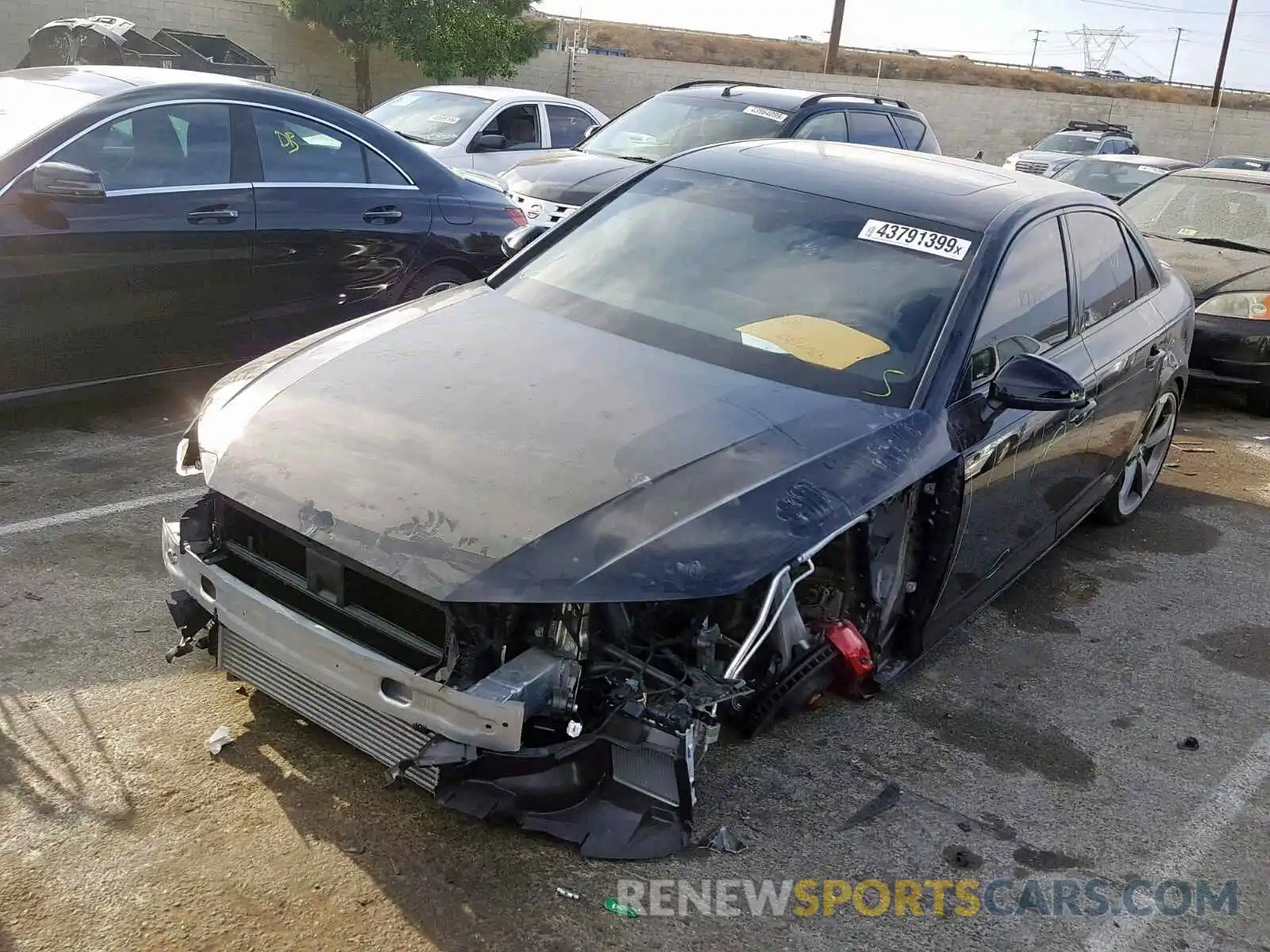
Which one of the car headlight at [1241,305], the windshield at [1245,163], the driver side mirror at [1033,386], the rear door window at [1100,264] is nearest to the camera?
the driver side mirror at [1033,386]

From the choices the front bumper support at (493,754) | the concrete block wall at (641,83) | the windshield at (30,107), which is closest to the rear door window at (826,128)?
the windshield at (30,107)

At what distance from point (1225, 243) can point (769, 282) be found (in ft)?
21.4

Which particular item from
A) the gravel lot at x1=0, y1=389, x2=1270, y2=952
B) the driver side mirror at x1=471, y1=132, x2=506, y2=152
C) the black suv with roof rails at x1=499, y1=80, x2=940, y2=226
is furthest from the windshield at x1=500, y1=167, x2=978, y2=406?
the driver side mirror at x1=471, y1=132, x2=506, y2=152

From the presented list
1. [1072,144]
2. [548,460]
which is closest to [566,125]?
[548,460]

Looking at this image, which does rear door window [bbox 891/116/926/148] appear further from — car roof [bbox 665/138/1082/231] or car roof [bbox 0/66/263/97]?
car roof [bbox 0/66/263/97]

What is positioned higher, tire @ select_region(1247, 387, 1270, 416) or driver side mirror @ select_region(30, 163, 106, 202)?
driver side mirror @ select_region(30, 163, 106, 202)

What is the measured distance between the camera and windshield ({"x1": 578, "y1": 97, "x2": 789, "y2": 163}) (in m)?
10.1

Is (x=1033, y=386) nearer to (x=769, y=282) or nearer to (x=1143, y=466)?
(x=769, y=282)

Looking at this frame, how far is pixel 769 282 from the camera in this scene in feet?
13.4

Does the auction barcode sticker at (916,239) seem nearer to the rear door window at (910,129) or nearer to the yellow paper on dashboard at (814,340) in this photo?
the yellow paper on dashboard at (814,340)

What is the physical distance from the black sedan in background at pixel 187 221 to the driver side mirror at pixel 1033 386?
3.83 metres

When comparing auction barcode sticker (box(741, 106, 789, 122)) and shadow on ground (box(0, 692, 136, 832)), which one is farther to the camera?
auction barcode sticker (box(741, 106, 789, 122))

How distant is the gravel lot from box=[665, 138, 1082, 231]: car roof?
5.45ft

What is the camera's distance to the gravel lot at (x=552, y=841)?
2.78m
